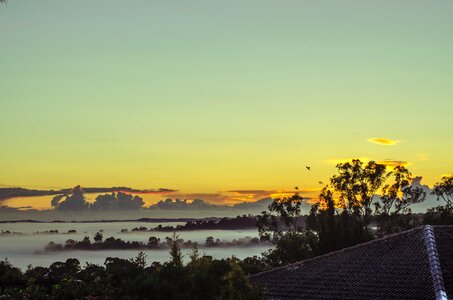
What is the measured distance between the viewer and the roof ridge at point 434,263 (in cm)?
3162

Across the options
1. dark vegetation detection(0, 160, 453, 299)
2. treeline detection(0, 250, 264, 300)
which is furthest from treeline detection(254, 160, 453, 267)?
treeline detection(0, 250, 264, 300)

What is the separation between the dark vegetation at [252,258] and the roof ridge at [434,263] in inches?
392

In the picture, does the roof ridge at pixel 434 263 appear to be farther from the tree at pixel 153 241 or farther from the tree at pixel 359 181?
the tree at pixel 153 241

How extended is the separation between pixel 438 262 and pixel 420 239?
156 inches

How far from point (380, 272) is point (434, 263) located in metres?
3.48

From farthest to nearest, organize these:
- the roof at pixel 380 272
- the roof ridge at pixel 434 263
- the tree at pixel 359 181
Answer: the tree at pixel 359 181
the roof at pixel 380 272
the roof ridge at pixel 434 263

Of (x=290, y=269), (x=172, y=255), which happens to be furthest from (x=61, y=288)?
(x=290, y=269)

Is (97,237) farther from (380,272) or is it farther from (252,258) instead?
(380,272)

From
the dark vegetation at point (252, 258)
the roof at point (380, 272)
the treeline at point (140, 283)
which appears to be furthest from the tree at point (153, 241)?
the treeline at point (140, 283)

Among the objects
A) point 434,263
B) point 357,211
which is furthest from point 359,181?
point 434,263

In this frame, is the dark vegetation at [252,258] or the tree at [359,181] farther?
the tree at [359,181]

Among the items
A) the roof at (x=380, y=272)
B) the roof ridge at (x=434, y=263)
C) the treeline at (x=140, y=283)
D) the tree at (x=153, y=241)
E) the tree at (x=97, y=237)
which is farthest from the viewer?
the tree at (x=153, y=241)

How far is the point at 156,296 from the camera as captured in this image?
883 inches

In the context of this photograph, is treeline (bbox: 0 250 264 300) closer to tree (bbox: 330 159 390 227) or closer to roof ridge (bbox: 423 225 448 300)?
roof ridge (bbox: 423 225 448 300)
